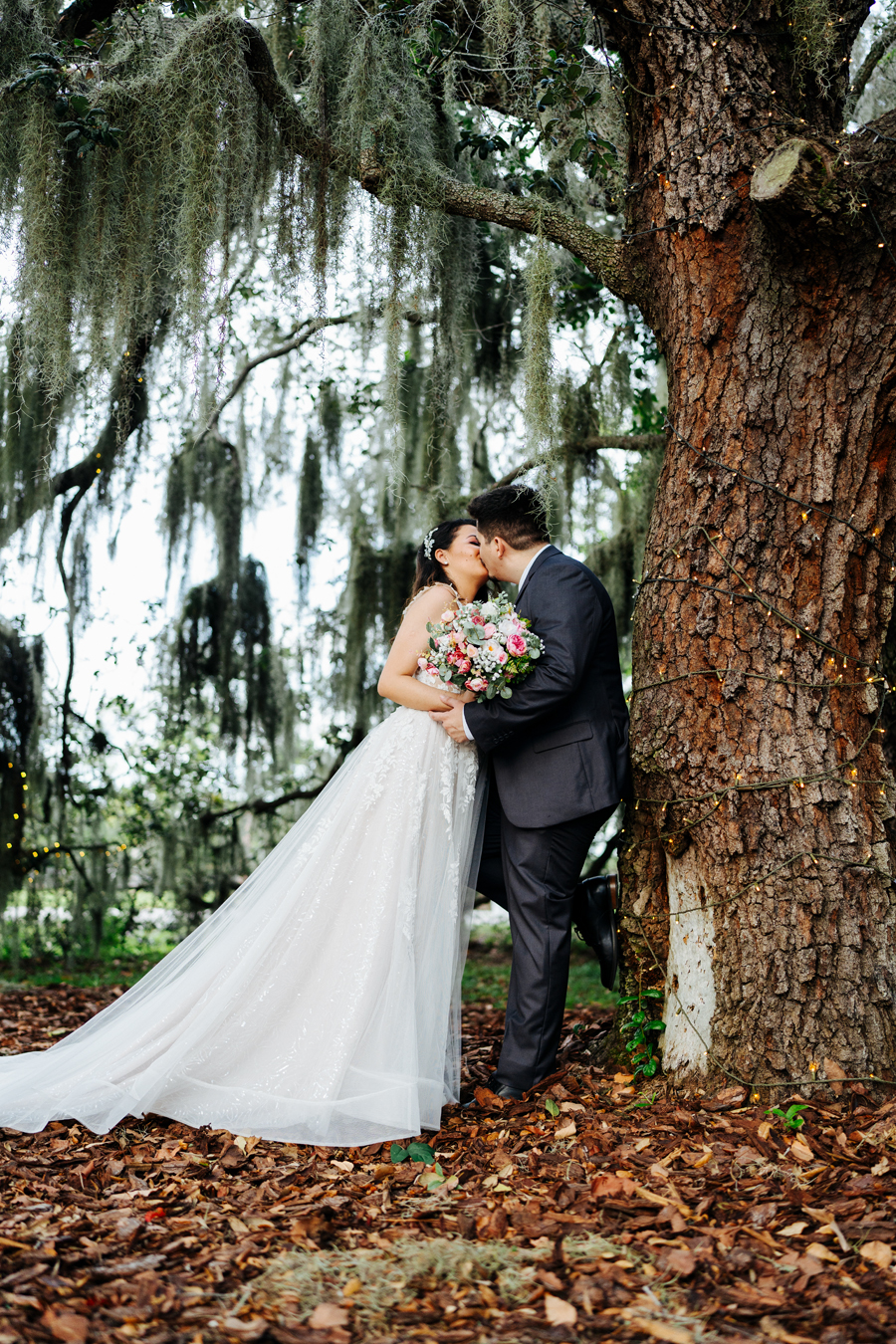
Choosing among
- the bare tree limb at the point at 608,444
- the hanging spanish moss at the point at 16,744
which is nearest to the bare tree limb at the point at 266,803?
the hanging spanish moss at the point at 16,744

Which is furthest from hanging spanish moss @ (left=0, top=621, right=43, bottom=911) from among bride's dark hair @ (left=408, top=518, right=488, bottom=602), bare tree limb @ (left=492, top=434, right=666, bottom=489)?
bride's dark hair @ (left=408, top=518, right=488, bottom=602)

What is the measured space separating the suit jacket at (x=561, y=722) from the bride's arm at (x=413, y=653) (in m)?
0.23

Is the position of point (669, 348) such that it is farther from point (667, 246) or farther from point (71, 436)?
point (71, 436)

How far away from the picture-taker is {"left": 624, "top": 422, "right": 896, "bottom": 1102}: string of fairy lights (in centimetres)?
276

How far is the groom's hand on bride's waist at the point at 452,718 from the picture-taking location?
3227 mm

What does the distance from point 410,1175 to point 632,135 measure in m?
3.24

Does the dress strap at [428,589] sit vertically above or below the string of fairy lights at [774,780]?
above

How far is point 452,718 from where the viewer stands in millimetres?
3244

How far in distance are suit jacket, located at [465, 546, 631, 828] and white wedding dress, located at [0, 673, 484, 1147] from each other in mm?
218

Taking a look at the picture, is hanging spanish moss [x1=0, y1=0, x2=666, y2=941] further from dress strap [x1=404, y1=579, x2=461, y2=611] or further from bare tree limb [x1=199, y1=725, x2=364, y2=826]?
dress strap [x1=404, y1=579, x2=461, y2=611]

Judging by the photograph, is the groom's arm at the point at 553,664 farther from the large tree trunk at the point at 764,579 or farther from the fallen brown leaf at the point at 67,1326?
the fallen brown leaf at the point at 67,1326

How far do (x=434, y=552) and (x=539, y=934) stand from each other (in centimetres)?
142

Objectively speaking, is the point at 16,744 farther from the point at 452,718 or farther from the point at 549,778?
the point at 549,778

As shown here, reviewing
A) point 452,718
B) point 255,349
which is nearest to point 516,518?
point 452,718
